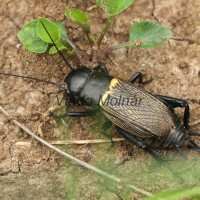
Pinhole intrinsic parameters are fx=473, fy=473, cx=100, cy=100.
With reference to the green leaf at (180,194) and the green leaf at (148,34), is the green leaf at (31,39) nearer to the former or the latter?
the green leaf at (148,34)

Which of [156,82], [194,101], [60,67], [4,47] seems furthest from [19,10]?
[194,101]

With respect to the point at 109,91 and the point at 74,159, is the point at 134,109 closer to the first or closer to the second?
the point at 109,91

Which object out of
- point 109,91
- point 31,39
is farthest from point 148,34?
point 31,39

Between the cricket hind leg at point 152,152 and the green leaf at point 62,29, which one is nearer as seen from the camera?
the cricket hind leg at point 152,152

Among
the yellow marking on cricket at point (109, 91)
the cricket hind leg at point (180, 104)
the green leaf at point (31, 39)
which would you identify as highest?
the green leaf at point (31, 39)

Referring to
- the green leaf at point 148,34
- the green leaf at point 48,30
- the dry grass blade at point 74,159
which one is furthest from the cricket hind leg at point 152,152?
the green leaf at point 48,30

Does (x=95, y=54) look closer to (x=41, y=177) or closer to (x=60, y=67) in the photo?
(x=60, y=67)

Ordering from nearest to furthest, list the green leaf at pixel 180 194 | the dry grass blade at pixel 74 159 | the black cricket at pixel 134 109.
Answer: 1. the green leaf at pixel 180 194
2. the dry grass blade at pixel 74 159
3. the black cricket at pixel 134 109
